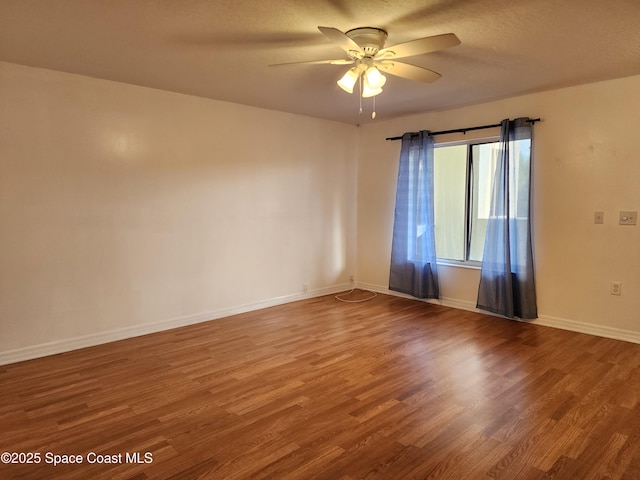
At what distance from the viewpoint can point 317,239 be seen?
553 centimetres

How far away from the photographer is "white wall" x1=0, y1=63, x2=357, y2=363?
332cm

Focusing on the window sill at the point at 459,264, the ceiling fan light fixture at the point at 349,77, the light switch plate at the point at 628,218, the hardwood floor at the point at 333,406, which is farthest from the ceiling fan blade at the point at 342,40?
the window sill at the point at 459,264

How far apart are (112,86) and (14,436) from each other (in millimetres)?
2844

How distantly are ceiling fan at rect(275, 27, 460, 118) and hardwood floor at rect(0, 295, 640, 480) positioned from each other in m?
2.11

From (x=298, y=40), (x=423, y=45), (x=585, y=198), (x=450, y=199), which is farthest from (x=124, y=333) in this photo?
(x=585, y=198)

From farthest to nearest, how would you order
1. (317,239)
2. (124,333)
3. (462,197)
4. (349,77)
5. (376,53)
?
(317,239), (462,197), (124,333), (349,77), (376,53)

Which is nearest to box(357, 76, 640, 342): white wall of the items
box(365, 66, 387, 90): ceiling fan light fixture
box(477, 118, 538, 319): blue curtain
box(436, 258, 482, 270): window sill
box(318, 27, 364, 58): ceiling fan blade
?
box(477, 118, 538, 319): blue curtain

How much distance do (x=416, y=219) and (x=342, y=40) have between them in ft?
10.2

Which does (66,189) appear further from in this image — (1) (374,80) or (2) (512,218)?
(2) (512,218)

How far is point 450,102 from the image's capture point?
14.8ft

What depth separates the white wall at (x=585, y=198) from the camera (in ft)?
12.2

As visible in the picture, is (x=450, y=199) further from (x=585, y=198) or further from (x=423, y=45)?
(x=423, y=45)

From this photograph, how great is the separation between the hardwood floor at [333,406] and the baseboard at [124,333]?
115mm

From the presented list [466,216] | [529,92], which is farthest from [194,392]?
[529,92]
